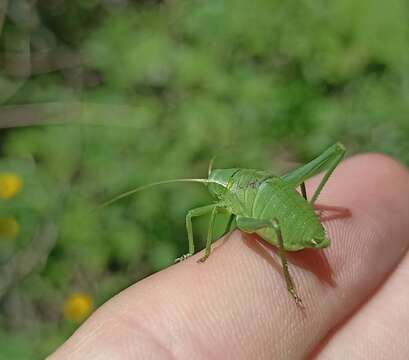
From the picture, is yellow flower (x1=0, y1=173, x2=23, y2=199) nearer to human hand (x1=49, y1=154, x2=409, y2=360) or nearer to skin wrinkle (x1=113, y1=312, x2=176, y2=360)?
human hand (x1=49, y1=154, x2=409, y2=360)

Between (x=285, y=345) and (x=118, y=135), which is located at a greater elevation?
(x=285, y=345)

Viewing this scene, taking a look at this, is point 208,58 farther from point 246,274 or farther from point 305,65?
point 246,274

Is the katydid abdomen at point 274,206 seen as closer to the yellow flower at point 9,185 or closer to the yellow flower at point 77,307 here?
the yellow flower at point 77,307

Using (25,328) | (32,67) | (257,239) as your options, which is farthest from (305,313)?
(32,67)

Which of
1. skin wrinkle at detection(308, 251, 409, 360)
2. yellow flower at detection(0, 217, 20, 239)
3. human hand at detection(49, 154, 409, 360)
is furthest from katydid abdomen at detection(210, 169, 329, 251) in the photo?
yellow flower at detection(0, 217, 20, 239)

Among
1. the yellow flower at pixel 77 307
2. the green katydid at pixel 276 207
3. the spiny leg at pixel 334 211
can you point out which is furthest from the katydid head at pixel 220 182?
the yellow flower at pixel 77 307

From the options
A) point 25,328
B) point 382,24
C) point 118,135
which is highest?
point 382,24
